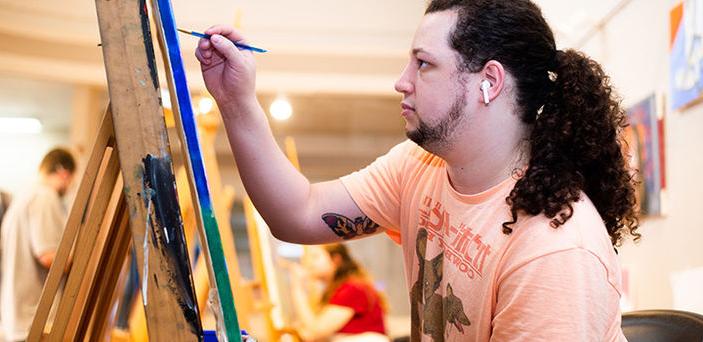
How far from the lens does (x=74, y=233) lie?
1030 millimetres

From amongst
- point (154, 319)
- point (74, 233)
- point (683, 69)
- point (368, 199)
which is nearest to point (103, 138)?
point (74, 233)

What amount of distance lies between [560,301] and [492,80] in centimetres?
39

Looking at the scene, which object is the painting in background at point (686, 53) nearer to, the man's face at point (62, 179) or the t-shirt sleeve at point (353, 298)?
the t-shirt sleeve at point (353, 298)

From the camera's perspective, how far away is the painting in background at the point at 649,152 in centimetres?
230

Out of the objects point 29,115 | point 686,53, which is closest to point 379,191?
point 686,53

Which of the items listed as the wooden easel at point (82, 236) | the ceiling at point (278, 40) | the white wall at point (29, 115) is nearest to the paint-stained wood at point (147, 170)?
the wooden easel at point (82, 236)

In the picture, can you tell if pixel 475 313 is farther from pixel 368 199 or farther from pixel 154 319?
pixel 154 319

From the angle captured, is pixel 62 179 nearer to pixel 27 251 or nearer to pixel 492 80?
pixel 27 251

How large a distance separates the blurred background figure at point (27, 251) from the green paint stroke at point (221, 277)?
272cm

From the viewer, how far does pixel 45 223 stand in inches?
136

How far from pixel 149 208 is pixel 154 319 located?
0.41 feet

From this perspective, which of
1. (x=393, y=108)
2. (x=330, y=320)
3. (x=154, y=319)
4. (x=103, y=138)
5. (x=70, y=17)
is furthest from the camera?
(x=393, y=108)

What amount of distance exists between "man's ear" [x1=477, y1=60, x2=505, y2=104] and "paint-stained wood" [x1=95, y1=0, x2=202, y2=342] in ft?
1.81

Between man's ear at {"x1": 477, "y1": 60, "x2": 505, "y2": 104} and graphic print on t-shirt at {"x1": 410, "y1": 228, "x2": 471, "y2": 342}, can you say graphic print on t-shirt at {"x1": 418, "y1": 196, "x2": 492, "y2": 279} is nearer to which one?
graphic print on t-shirt at {"x1": 410, "y1": 228, "x2": 471, "y2": 342}
